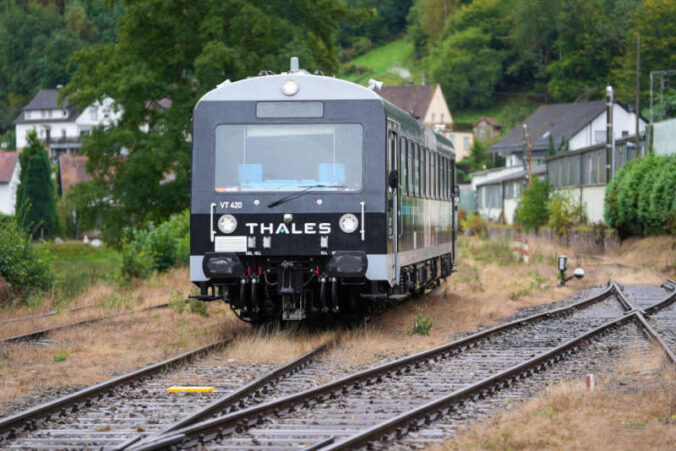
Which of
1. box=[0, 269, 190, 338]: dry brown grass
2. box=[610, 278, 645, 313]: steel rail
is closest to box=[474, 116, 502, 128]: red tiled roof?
box=[610, 278, 645, 313]: steel rail

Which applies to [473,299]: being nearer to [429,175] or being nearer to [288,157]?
[429,175]

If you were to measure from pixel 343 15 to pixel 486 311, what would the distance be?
23854mm

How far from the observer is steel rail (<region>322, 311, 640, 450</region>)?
26.3ft

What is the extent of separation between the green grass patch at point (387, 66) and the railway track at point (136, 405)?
429 feet

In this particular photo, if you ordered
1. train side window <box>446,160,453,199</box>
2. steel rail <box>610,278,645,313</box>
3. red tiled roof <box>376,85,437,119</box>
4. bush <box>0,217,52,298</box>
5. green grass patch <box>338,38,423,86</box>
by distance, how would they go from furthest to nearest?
green grass patch <box>338,38,423,86</box> → red tiled roof <box>376,85,437,119</box> → train side window <box>446,160,453,199</box> → bush <box>0,217,52,298</box> → steel rail <box>610,278,645,313</box>

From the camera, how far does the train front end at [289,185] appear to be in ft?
45.8

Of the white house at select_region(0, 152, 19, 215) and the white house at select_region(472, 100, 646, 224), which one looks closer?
the white house at select_region(472, 100, 646, 224)

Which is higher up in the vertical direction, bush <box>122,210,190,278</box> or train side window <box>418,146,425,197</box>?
train side window <box>418,146,425,197</box>

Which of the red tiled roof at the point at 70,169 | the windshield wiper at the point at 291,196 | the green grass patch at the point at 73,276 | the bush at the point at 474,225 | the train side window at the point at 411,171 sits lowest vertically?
the green grass patch at the point at 73,276

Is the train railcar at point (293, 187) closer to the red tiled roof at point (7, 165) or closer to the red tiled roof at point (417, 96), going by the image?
the red tiled roof at point (7, 165)

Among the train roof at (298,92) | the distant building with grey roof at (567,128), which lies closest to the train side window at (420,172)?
the train roof at (298,92)

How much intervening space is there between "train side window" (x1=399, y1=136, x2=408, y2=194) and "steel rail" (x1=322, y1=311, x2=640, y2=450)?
317 cm

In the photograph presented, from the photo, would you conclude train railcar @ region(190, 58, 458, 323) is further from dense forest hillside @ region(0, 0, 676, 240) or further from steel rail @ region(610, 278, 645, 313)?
dense forest hillside @ region(0, 0, 676, 240)

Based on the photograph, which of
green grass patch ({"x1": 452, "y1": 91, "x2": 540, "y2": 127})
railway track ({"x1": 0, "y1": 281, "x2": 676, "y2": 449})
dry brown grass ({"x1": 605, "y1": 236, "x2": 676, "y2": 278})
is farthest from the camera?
green grass patch ({"x1": 452, "y1": 91, "x2": 540, "y2": 127})
